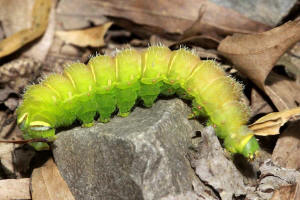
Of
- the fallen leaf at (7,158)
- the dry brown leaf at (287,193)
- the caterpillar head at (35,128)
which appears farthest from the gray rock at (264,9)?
the fallen leaf at (7,158)

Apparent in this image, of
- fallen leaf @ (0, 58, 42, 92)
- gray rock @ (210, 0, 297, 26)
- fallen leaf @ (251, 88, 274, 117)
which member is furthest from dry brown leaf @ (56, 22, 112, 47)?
fallen leaf @ (251, 88, 274, 117)

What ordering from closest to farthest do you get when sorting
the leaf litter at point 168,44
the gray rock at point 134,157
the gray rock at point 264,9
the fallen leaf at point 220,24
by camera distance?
the gray rock at point 134,157
the leaf litter at point 168,44
the fallen leaf at point 220,24
the gray rock at point 264,9

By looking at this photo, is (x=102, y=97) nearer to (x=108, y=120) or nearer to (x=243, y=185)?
(x=108, y=120)

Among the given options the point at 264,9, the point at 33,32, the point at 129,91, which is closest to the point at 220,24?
the point at 264,9

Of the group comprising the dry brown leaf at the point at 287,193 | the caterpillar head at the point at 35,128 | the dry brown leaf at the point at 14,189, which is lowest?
the dry brown leaf at the point at 287,193

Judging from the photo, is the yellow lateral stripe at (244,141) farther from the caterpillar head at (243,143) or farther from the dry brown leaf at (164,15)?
the dry brown leaf at (164,15)

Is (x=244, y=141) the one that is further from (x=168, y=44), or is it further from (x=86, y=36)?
(x=86, y=36)
